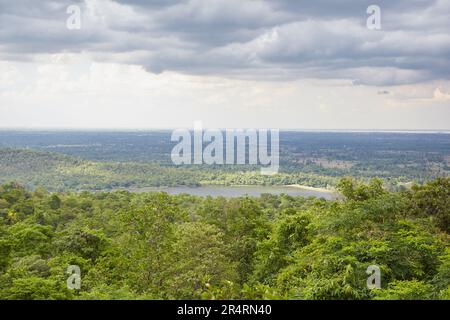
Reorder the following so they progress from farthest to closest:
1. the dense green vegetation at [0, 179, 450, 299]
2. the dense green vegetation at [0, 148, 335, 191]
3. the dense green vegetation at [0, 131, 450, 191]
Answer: the dense green vegetation at [0, 148, 335, 191] → the dense green vegetation at [0, 131, 450, 191] → the dense green vegetation at [0, 179, 450, 299]

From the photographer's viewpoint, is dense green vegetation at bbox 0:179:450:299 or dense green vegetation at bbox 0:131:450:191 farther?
dense green vegetation at bbox 0:131:450:191

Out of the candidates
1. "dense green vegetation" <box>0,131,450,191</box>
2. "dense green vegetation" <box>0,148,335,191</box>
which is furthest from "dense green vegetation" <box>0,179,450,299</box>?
"dense green vegetation" <box>0,148,335,191</box>

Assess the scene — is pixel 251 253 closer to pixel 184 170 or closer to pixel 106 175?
pixel 106 175

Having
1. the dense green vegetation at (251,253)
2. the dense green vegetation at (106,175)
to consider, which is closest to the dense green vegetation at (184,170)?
the dense green vegetation at (106,175)

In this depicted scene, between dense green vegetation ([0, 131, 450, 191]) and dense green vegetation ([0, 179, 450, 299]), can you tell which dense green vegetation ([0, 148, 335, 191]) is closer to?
dense green vegetation ([0, 131, 450, 191])

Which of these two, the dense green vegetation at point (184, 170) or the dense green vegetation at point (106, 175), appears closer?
the dense green vegetation at point (184, 170)

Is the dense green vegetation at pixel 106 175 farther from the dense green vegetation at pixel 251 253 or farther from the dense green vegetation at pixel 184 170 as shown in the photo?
the dense green vegetation at pixel 251 253

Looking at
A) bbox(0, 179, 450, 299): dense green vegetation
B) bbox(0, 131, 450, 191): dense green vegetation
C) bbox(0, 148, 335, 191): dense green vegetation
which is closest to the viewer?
bbox(0, 179, 450, 299): dense green vegetation

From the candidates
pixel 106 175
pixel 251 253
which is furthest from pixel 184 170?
pixel 251 253
